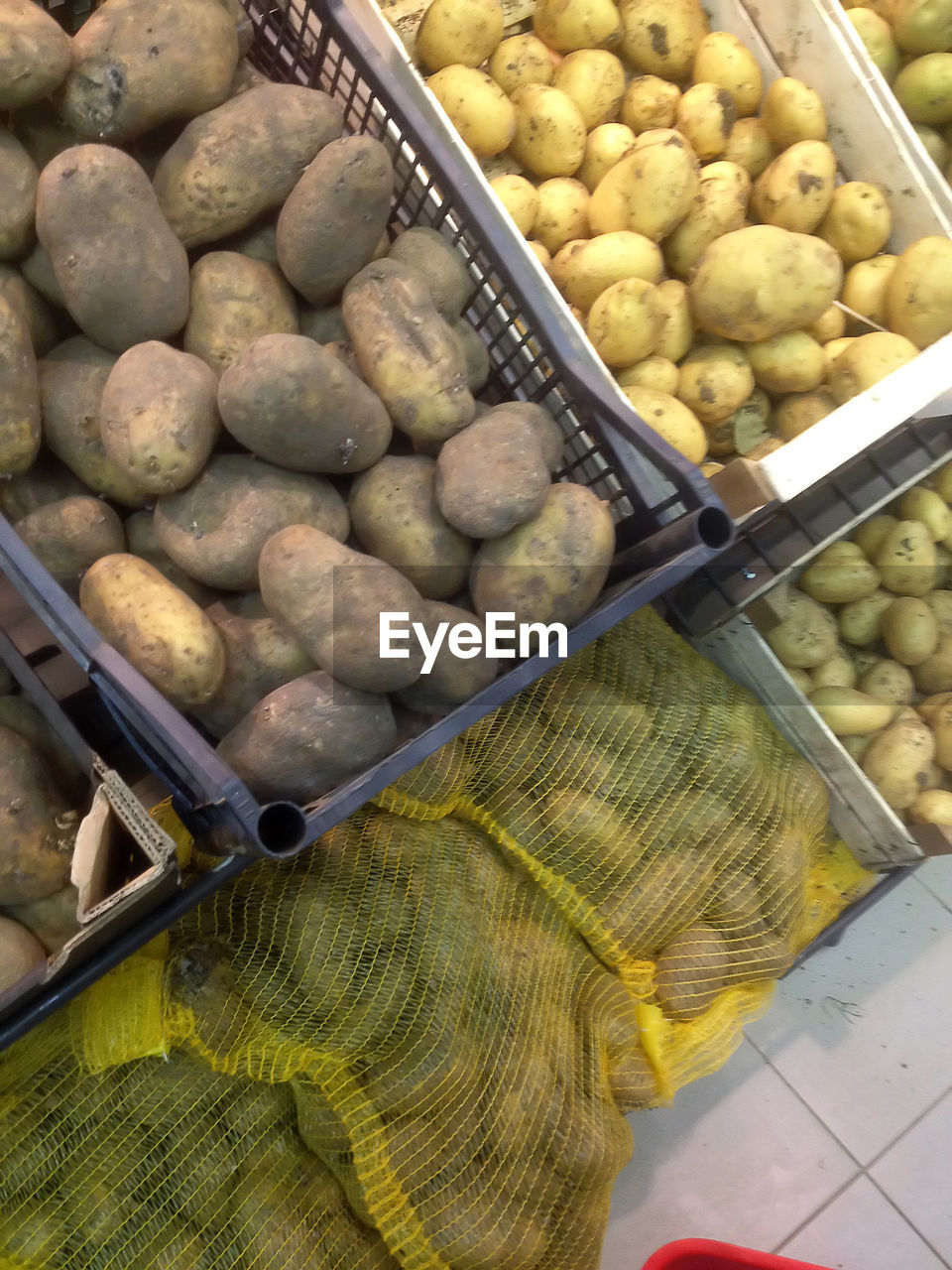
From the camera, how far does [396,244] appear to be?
898 mm

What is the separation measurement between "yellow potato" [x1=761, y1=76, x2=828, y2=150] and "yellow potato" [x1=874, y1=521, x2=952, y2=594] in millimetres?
587

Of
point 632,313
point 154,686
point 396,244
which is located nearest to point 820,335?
point 632,313

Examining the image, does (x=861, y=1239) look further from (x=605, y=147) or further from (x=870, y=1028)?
(x=605, y=147)

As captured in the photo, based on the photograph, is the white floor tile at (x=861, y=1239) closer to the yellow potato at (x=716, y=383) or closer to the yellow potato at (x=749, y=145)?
the yellow potato at (x=716, y=383)

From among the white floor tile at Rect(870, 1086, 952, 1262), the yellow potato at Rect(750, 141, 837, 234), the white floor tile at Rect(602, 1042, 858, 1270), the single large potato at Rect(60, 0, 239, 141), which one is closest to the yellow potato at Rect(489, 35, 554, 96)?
the yellow potato at Rect(750, 141, 837, 234)

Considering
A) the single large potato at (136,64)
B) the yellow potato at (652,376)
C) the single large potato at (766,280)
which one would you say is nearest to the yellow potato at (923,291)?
the single large potato at (766,280)

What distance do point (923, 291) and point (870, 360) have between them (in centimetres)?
13

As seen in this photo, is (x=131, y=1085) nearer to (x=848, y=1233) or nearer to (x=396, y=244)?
(x=396, y=244)

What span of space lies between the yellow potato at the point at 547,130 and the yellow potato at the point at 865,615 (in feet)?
2.56

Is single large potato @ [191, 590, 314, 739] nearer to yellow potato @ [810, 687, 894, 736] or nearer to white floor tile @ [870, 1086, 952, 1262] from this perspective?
yellow potato @ [810, 687, 894, 736]

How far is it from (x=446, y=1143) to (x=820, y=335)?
115cm

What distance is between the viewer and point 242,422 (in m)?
0.73

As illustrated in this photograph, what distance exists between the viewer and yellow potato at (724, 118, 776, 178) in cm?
128

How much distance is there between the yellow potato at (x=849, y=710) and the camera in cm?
124
